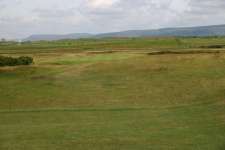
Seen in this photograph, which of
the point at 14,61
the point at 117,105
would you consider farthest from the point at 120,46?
the point at 117,105

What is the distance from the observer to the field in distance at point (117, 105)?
14.5 m

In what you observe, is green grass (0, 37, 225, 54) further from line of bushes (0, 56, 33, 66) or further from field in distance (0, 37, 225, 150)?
field in distance (0, 37, 225, 150)

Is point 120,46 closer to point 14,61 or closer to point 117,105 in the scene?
point 14,61

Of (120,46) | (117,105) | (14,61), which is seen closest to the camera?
(117,105)

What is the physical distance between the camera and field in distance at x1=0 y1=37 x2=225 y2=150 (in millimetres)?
14492

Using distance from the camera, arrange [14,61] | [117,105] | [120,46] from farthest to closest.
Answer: [120,46] → [14,61] → [117,105]

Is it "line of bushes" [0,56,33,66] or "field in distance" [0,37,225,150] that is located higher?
"line of bushes" [0,56,33,66]

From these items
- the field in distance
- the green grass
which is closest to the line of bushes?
the field in distance

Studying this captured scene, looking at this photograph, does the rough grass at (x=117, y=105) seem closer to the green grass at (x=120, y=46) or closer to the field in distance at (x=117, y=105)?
the field in distance at (x=117, y=105)

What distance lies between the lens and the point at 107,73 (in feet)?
128

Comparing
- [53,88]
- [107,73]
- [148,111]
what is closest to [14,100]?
[53,88]

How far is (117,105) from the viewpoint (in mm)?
25812

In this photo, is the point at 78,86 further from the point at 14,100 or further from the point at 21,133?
the point at 21,133

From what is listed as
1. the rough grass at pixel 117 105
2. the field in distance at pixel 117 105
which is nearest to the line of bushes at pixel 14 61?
the rough grass at pixel 117 105
